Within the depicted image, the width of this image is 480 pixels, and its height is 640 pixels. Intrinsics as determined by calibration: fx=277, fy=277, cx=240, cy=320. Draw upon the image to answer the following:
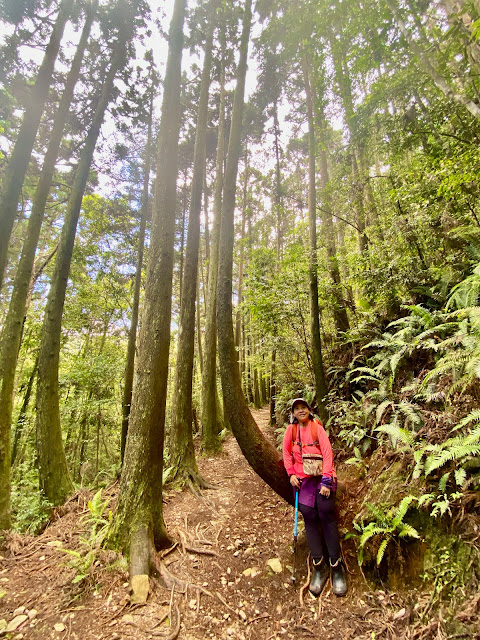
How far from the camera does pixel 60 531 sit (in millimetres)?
4875

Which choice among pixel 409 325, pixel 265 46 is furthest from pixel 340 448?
pixel 265 46

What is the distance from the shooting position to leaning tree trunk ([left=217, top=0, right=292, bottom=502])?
4.38m

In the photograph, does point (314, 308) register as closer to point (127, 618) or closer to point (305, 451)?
point (305, 451)

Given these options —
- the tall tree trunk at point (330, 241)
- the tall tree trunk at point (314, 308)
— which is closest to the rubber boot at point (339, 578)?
the tall tree trunk at point (314, 308)

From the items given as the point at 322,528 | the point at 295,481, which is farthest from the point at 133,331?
the point at 322,528

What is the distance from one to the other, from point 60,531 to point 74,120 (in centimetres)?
1113

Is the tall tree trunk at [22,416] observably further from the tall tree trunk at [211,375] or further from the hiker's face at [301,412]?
the hiker's face at [301,412]

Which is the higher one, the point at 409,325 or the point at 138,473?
the point at 409,325

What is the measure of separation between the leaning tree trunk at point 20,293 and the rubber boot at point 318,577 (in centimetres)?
517

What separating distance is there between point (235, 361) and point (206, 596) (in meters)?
3.06

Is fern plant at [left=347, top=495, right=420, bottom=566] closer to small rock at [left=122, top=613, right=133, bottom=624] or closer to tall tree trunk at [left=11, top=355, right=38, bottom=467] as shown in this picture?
small rock at [left=122, top=613, right=133, bottom=624]

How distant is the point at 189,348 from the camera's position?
7.51 meters

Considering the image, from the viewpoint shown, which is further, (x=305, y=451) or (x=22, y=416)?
(x=22, y=416)

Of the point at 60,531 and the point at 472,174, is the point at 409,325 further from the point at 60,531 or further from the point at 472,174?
the point at 60,531
